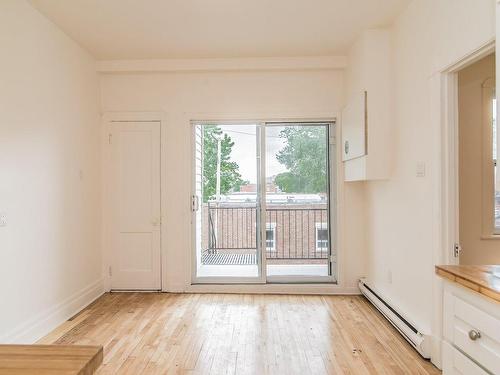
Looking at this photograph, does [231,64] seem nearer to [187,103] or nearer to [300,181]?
[187,103]

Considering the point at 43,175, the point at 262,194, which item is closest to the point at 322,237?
the point at 262,194

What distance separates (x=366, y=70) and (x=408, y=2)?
65 centimetres

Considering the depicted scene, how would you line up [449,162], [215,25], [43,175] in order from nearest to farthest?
[449,162] → [43,175] → [215,25]

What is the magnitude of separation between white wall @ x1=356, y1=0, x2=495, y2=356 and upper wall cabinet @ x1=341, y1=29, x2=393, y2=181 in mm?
97

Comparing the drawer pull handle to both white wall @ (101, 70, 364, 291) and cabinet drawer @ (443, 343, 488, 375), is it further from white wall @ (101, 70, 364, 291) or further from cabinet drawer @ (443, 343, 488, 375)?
white wall @ (101, 70, 364, 291)

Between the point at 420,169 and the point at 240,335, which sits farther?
the point at 240,335

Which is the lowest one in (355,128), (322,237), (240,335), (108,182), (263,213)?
(240,335)

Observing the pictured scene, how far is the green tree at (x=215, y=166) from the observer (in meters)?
4.29

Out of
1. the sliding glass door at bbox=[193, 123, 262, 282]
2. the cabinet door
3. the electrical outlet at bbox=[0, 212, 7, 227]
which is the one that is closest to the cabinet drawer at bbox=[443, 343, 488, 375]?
the cabinet door

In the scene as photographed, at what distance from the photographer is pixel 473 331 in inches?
51.1

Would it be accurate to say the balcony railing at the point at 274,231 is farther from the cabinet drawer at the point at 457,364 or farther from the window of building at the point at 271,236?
the cabinet drawer at the point at 457,364

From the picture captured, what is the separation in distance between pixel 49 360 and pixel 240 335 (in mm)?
2337

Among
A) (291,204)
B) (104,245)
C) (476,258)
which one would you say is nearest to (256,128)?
(291,204)

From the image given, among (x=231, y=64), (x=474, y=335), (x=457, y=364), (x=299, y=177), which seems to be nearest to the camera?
(x=474, y=335)
